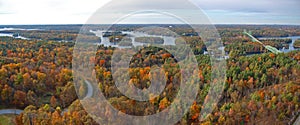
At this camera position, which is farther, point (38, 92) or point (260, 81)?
point (260, 81)

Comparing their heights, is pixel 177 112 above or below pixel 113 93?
below

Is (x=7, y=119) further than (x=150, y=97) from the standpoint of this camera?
Yes

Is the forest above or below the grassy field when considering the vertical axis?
above

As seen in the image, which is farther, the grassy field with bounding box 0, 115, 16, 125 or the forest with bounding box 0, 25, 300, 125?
the grassy field with bounding box 0, 115, 16, 125

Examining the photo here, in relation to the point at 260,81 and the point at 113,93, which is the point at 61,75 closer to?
the point at 113,93

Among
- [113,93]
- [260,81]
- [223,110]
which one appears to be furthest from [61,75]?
[260,81]

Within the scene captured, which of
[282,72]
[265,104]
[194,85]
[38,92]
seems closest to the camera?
[194,85]

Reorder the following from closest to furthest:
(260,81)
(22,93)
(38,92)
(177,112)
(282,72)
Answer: (177,112)
(22,93)
(38,92)
(260,81)
(282,72)

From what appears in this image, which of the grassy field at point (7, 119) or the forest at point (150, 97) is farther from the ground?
the forest at point (150, 97)

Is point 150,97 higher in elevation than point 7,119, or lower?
higher

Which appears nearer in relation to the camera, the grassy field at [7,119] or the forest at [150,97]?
the forest at [150,97]
